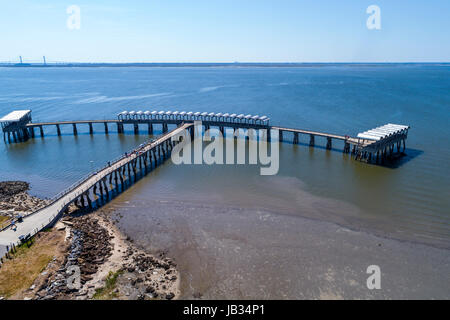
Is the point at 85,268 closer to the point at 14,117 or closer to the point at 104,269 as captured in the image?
the point at 104,269

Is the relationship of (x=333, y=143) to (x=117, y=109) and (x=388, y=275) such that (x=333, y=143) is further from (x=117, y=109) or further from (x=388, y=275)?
(x=117, y=109)

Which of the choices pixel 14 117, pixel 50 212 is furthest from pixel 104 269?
pixel 14 117

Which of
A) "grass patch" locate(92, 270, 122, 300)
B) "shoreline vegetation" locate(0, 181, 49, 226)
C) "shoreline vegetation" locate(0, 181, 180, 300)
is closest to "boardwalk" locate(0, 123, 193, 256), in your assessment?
"shoreline vegetation" locate(0, 181, 180, 300)

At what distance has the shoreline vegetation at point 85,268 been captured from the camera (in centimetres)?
2319

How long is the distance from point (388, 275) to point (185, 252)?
17893 millimetres

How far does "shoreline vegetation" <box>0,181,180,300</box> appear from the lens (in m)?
23.2

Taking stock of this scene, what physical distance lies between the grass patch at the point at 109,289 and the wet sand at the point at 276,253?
5.19 metres

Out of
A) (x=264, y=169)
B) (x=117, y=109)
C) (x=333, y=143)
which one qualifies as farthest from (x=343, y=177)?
(x=117, y=109)

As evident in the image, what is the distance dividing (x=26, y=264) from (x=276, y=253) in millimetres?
21323

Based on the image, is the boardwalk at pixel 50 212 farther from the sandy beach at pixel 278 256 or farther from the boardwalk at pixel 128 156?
the sandy beach at pixel 278 256

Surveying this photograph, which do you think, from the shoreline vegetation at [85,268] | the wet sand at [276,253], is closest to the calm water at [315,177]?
the wet sand at [276,253]

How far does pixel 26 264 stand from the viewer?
25359mm

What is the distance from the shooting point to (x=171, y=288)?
24797mm
